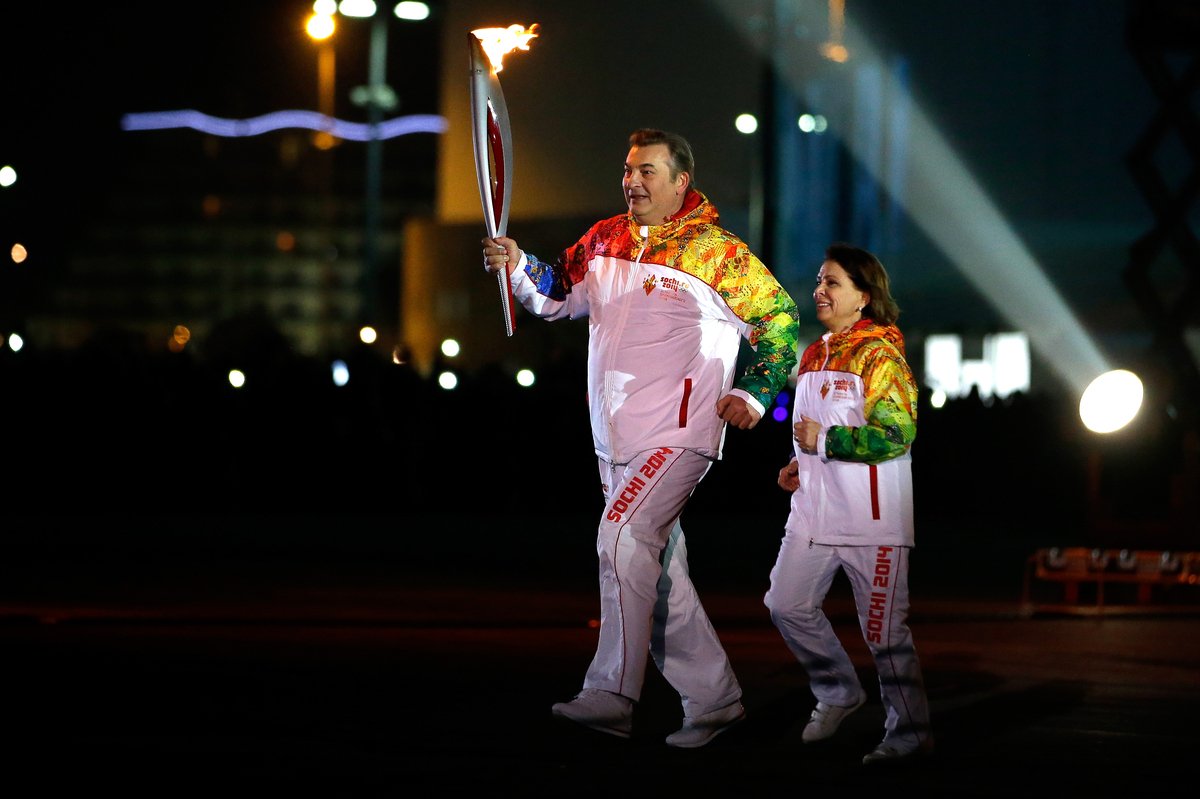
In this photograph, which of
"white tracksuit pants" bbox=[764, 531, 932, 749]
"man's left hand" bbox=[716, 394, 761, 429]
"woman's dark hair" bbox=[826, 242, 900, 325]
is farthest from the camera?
"woman's dark hair" bbox=[826, 242, 900, 325]

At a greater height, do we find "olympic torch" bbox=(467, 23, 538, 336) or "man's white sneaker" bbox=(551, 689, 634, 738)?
"olympic torch" bbox=(467, 23, 538, 336)

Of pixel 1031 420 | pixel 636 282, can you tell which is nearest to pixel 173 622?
pixel 636 282

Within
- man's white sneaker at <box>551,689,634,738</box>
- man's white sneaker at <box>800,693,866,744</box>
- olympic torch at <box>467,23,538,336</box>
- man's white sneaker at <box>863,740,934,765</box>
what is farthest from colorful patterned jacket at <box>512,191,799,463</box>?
man's white sneaker at <box>863,740,934,765</box>

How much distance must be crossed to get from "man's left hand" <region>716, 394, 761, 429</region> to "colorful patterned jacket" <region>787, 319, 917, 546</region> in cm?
18

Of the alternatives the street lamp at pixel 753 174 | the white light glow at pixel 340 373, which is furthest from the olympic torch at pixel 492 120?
the street lamp at pixel 753 174

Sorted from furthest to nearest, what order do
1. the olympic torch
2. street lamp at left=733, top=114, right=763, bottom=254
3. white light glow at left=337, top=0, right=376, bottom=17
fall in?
street lamp at left=733, top=114, right=763, bottom=254 < white light glow at left=337, top=0, right=376, bottom=17 < the olympic torch

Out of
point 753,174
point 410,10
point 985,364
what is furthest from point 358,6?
point 985,364

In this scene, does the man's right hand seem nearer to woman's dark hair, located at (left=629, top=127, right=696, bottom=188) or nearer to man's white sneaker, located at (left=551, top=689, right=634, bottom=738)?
woman's dark hair, located at (left=629, top=127, right=696, bottom=188)

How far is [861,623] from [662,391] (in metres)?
0.93

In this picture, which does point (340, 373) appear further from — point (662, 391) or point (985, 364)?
point (662, 391)

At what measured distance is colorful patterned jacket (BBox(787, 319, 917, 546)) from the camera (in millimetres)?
5551

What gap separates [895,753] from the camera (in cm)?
545

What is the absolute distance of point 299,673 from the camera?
283 inches

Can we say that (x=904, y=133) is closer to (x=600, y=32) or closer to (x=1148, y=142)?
(x=600, y=32)
